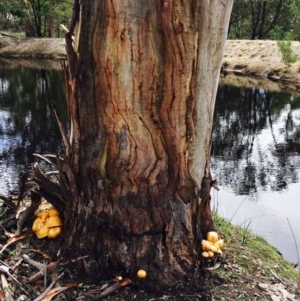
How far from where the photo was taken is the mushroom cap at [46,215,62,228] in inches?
101

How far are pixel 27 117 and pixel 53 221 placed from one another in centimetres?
832

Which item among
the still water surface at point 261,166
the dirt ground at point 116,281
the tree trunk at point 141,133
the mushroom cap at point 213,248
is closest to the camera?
the tree trunk at point 141,133

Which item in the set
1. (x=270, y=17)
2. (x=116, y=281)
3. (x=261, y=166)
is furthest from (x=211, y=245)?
(x=270, y=17)

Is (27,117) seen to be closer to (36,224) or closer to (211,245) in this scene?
(36,224)

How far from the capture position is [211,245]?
8.04 feet

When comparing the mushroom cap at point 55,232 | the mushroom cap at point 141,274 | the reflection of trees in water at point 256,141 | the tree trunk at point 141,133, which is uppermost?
the tree trunk at point 141,133

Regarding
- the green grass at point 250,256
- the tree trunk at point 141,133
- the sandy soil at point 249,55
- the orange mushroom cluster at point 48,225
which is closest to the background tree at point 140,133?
the tree trunk at point 141,133

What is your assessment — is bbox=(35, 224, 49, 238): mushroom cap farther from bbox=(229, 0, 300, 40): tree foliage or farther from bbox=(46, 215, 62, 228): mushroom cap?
bbox=(229, 0, 300, 40): tree foliage

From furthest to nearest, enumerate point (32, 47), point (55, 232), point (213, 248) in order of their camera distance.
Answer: point (32, 47), point (55, 232), point (213, 248)

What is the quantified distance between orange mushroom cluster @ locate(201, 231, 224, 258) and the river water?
5.29 ft

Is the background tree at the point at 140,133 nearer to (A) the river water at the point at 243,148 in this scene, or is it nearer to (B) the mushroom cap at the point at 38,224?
(B) the mushroom cap at the point at 38,224

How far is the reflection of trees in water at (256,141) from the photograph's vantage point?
22.7ft

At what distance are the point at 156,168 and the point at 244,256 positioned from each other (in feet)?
3.27

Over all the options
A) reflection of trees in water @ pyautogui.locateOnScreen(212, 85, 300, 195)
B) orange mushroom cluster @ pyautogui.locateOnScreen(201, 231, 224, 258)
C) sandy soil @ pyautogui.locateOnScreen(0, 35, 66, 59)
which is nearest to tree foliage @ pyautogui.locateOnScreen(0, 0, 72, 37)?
sandy soil @ pyautogui.locateOnScreen(0, 35, 66, 59)
